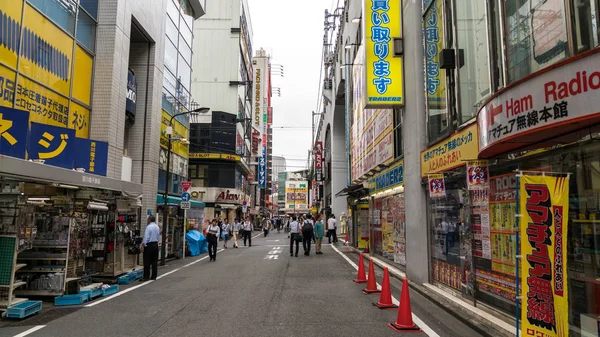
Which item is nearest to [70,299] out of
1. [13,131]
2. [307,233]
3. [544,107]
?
[13,131]

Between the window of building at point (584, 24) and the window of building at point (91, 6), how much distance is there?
546 inches

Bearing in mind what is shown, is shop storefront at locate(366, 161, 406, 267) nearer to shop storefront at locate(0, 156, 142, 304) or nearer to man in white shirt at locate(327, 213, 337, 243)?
man in white shirt at locate(327, 213, 337, 243)

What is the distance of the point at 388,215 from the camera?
14648 millimetres

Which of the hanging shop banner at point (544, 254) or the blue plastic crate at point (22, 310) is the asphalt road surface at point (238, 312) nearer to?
the blue plastic crate at point (22, 310)

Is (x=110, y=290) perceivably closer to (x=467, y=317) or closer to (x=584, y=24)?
(x=467, y=317)

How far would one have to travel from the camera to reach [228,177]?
1538 inches

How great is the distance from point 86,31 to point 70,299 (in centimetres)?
923

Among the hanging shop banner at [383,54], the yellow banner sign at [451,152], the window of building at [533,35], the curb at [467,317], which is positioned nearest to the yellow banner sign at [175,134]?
the hanging shop banner at [383,54]

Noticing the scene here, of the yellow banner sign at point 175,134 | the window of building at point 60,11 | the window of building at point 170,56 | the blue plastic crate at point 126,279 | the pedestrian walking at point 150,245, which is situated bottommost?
the blue plastic crate at point 126,279

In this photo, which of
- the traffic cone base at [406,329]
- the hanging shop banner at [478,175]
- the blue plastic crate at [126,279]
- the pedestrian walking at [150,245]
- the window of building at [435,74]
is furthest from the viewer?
the pedestrian walking at [150,245]

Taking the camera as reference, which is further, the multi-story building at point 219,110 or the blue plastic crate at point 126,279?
the multi-story building at point 219,110

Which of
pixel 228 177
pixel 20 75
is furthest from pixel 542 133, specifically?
pixel 228 177

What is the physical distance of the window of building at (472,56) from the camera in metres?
7.68

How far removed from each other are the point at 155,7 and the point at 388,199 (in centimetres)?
1306
